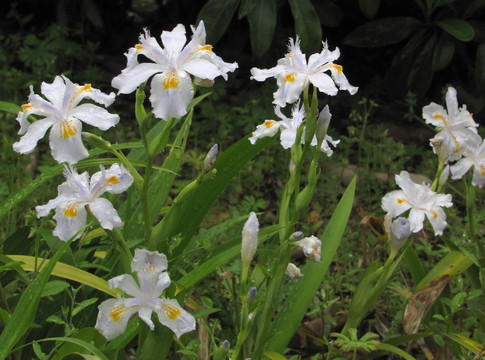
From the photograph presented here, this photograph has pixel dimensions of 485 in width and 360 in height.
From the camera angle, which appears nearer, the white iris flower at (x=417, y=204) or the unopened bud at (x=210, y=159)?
the unopened bud at (x=210, y=159)

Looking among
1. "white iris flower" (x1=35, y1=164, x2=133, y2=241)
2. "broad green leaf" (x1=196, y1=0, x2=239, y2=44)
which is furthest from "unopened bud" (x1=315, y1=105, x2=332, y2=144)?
"broad green leaf" (x1=196, y1=0, x2=239, y2=44)

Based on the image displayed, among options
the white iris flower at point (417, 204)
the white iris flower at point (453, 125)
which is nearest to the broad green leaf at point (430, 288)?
the white iris flower at point (417, 204)

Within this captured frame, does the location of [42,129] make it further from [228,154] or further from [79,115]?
[228,154]

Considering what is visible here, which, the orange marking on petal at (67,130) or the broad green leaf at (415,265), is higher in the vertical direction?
the orange marking on petal at (67,130)

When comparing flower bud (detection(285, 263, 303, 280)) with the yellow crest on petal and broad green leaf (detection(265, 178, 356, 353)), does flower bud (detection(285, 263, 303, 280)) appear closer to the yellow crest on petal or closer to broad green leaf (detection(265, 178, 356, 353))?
broad green leaf (detection(265, 178, 356, 353))

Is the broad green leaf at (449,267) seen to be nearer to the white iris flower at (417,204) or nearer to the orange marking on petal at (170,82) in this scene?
the white iris flower at (417,204)

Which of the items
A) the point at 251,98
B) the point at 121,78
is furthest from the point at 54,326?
the point at 251,98
